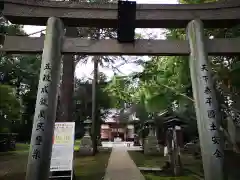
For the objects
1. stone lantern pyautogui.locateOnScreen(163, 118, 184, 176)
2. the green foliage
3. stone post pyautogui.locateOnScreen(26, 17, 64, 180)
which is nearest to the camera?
stone post pyautogui.locateOnScreen(26, 17, 64, 180)

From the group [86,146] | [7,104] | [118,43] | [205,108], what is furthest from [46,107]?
[86,146]

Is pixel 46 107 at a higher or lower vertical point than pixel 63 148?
higher

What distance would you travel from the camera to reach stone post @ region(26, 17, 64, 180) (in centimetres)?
385

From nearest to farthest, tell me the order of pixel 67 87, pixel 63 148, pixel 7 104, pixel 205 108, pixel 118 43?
pixel 205 108 → pixel 118 43 → pixel 63 148 → pixel 67 87 → pixel 7 104

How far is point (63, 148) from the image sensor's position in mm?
5934

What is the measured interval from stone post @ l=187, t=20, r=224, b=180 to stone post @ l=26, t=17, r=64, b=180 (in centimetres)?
255

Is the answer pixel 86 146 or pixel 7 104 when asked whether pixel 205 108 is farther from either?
pixel 7 104

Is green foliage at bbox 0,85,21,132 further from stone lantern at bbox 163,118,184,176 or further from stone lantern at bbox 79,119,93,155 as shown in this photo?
stone lantern at bbox 163,118,184,176

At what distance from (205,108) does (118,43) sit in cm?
201

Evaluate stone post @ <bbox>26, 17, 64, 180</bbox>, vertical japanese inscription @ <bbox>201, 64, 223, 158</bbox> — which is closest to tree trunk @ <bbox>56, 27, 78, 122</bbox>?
stone post @ <bbox>26, 17, 64, 180</bbox>

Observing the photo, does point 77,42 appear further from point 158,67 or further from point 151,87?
point 158,67

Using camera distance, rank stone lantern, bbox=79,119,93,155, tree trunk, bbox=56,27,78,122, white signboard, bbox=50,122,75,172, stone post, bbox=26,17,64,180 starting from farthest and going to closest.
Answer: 1. stone lantern, bbox=79,119,93,155
2. tree trunk, bbox=56,27,78,122
3. white signboard, bbox=50,122,75,172
4. stone post, bbox=26,17,64,180

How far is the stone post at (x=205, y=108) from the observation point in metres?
3.90

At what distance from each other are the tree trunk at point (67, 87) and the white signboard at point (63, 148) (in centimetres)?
218
